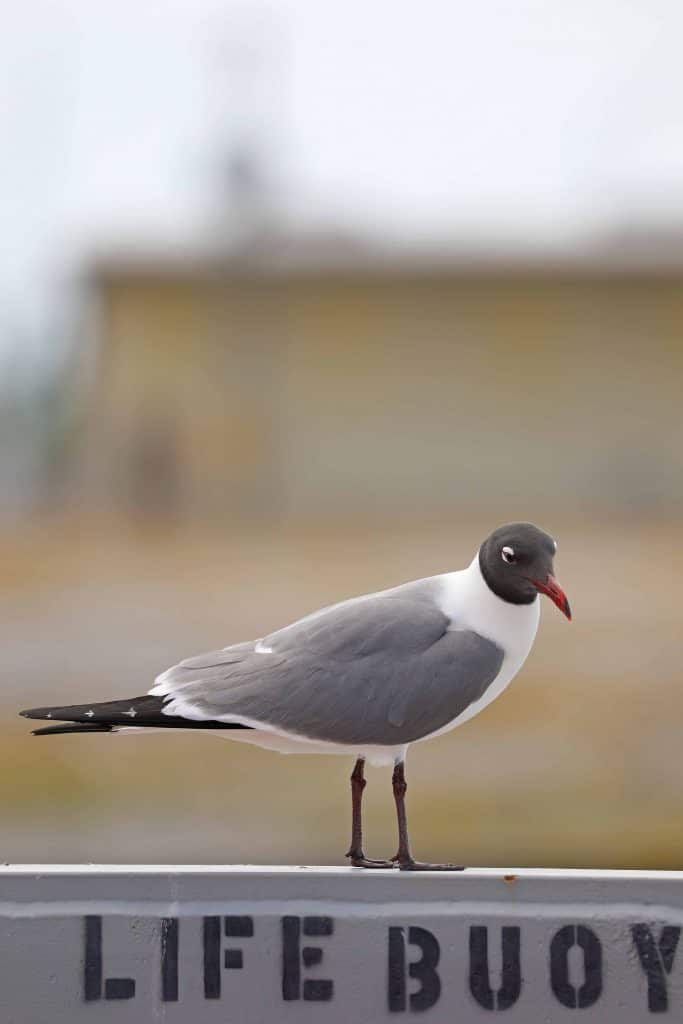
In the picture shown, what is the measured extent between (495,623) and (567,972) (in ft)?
1.86

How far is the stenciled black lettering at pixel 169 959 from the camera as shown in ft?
9.14

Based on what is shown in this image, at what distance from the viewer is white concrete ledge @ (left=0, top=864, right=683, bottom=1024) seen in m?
2.79

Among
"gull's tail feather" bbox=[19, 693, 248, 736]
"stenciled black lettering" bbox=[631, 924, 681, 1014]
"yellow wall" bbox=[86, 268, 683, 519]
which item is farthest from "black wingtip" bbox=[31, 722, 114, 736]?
"yellow wall" bbox=[86, 268, 683, 519]

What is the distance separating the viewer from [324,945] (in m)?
2.79

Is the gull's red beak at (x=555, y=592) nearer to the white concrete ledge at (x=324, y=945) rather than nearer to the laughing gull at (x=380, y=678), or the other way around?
the laughing gull at (x=380, y=678)

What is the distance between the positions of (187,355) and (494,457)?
A: 2958 millimetres

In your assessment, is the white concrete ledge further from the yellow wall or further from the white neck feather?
the yellow wall

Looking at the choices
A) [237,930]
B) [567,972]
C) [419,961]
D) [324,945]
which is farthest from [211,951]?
[567,972]

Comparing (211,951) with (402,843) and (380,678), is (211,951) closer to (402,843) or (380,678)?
(402,843)

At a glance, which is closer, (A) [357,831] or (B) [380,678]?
(B) [380,678]

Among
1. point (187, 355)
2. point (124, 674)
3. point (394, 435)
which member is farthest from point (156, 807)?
point (187, 355)

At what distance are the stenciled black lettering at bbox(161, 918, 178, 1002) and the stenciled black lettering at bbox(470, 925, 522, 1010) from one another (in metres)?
0.46

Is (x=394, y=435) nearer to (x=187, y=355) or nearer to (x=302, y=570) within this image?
(x=187, y=355)

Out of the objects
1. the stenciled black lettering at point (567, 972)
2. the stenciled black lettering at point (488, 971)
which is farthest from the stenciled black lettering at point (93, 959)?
the stenciled black lettering at point (567, 972)
